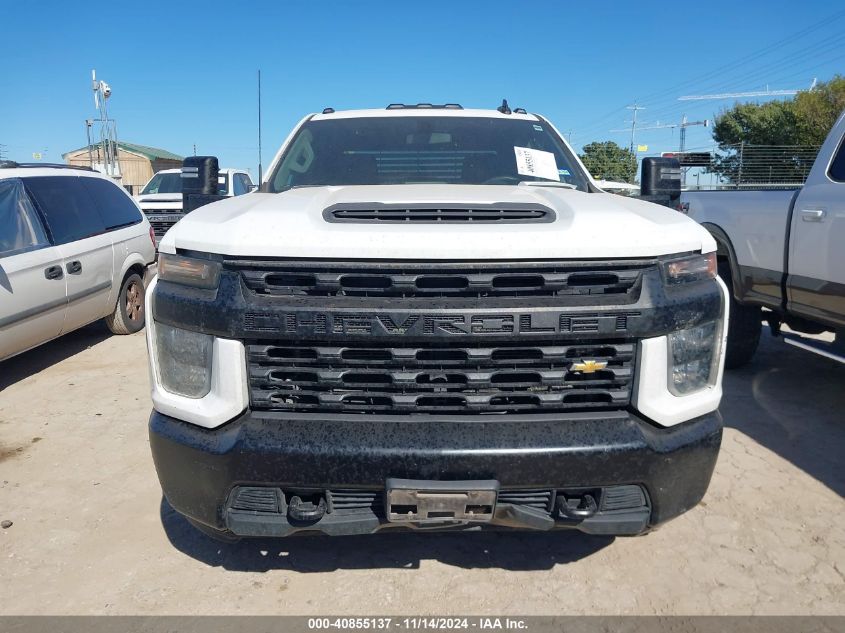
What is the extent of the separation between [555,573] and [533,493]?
0.77 metres

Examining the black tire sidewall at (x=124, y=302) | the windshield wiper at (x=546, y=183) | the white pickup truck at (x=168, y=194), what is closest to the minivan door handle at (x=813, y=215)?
the windshield wiper at (x=546, y=183)

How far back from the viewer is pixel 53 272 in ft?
18.0

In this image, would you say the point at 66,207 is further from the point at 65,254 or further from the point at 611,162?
the point at 611,162

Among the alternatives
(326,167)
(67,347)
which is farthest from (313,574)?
(67,347)

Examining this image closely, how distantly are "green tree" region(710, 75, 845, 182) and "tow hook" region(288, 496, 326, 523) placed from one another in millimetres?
17019

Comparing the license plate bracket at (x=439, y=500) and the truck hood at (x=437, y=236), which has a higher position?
the truck hood at (x=437, y=236)

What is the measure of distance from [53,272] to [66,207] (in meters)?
0.87

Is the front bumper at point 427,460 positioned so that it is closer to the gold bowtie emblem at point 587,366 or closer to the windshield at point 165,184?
the gold bowtie emblem at point 587,366

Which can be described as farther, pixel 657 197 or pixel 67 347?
pixel 67 347

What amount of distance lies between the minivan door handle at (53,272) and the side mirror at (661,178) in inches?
191

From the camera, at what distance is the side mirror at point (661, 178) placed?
10.8 ft

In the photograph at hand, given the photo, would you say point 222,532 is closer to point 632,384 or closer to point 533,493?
point 533,493

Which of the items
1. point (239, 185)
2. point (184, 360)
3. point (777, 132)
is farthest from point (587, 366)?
point (777, 132)

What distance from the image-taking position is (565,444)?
2141mm
